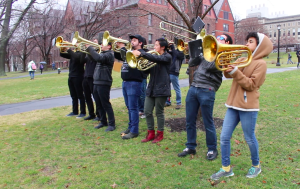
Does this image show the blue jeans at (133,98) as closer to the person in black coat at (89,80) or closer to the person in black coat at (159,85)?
the person in black coat at (159,85)

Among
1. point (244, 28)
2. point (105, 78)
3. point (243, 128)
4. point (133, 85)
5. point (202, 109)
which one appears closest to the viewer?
point (243, 128)

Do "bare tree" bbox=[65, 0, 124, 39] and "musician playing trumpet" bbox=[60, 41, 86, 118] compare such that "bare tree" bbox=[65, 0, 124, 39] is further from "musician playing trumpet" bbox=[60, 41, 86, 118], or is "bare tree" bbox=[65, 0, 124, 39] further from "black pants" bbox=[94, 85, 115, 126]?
"black pants" bbox=[94, 85, 115, 126]

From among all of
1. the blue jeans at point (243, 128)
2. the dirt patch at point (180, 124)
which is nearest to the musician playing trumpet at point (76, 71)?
the dirt patch at point (180, 124)

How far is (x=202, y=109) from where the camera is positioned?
4.15 metres

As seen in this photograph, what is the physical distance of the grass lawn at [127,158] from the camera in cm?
364

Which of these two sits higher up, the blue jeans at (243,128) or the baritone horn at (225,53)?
the baritone horn at (225,53)

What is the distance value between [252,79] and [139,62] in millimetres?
2373

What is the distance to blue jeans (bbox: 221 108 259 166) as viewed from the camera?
345 cm

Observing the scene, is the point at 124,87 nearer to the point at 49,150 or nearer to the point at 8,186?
the point at 49,150

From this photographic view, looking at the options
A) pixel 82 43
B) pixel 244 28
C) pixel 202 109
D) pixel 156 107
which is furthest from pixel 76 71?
pixel 244 28

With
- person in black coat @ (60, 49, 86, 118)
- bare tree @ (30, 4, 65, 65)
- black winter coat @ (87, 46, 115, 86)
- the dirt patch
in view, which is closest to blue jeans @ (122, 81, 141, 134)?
black winter coat @ (87, 46, 115, 86)

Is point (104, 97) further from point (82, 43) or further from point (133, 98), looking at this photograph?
point (82, 43)

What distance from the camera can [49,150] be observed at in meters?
5.00

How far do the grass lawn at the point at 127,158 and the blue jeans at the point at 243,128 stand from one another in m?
0.35
